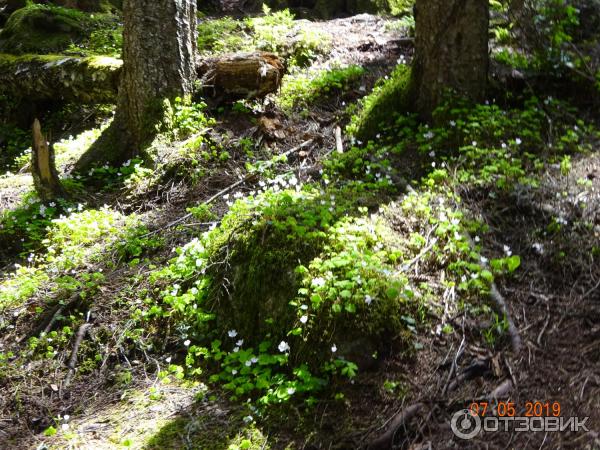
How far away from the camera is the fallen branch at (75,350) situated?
4133 mm

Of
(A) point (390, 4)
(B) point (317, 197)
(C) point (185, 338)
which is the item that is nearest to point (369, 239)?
(B) point (317, 197)

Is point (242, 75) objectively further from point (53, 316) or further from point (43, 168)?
point (53, 316)

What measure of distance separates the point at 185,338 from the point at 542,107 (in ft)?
15.5

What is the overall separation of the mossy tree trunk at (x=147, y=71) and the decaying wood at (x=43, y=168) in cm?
73

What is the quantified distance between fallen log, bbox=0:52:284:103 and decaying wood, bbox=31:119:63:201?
7.74ft

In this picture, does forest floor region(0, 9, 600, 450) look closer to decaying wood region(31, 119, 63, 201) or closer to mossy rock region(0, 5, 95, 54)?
decaying wood region(31, 119, 63, 201)

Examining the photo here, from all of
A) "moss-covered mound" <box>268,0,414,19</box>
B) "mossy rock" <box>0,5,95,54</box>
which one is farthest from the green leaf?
"mossy rock" <box>0,5,95,54</box>

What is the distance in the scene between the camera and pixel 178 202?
6148mm

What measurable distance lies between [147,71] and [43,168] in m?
1.93

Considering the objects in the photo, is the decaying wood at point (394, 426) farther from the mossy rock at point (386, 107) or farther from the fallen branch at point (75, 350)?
the mossy rock at point (386, 107)

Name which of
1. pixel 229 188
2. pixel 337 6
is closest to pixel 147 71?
pixel 229 188

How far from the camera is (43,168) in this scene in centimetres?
633

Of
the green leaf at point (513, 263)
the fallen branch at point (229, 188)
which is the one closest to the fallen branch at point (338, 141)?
the fallen branch at point (229, 188)

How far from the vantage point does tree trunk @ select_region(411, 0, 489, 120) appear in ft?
18.1
